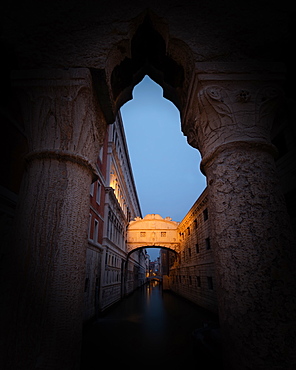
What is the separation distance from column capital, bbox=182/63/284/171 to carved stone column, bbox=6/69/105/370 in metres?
1.45

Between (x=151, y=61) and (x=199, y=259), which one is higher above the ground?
(x=151, y=61)

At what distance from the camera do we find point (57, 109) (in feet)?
7.75

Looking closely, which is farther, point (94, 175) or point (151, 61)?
point (151, 61)

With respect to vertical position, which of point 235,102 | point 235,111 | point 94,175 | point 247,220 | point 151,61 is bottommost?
point 247,220

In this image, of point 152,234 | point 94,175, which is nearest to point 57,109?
point 94,175

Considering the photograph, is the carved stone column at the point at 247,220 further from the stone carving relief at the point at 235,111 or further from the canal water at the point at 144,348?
the canal water at the point at 144,348

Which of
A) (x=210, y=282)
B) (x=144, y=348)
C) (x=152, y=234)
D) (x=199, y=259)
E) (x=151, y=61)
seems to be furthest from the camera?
(x=152, y=234)

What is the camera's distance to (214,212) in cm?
217

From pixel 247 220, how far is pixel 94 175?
189 centimetres

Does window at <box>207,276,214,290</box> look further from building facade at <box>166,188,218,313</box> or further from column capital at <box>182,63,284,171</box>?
column capital at <box>182,63,284,171</box>

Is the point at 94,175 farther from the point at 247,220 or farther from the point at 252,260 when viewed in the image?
the point at 252,260

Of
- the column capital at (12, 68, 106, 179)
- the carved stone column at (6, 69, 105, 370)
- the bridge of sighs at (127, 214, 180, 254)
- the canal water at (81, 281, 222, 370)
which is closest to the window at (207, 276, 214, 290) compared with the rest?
the canal water at (81, 281, 222, 370)

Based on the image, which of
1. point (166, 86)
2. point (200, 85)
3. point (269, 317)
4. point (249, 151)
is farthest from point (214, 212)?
point (166, 86)

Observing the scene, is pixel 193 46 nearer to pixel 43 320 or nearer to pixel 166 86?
pixel 166 86
